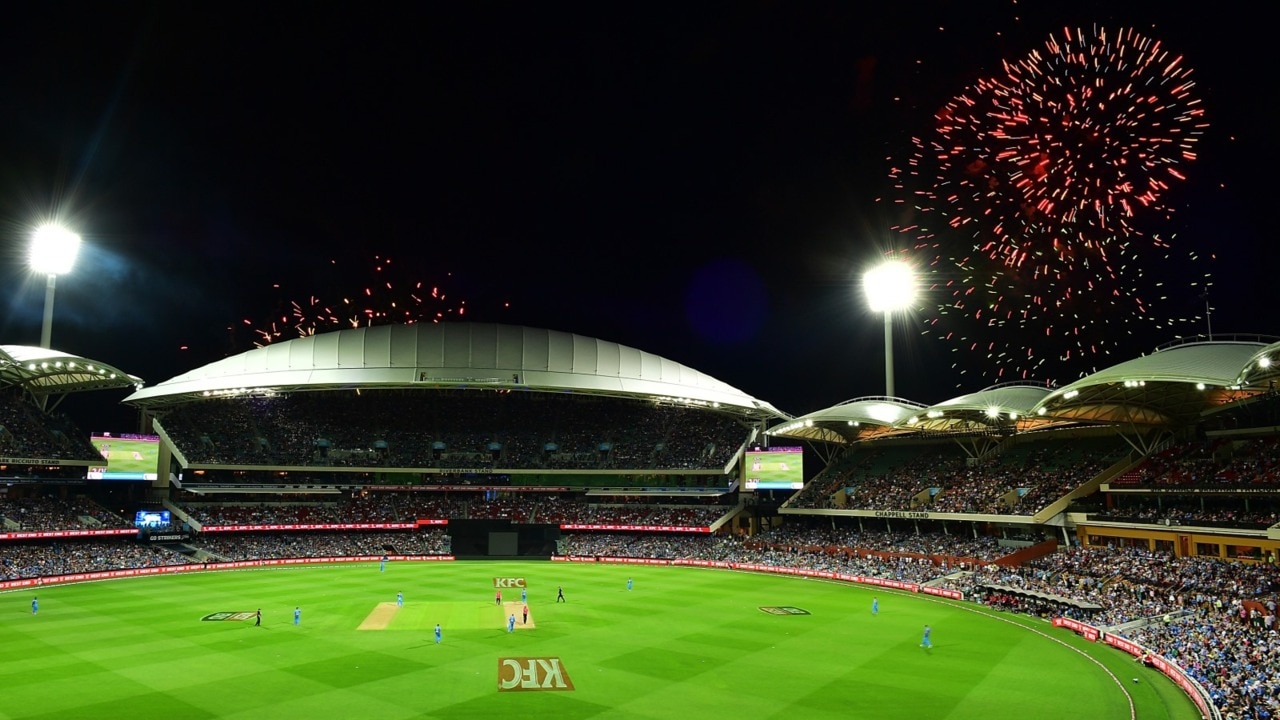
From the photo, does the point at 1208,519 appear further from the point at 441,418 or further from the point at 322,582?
the point at 441,418

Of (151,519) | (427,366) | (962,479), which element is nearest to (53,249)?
(151,519)

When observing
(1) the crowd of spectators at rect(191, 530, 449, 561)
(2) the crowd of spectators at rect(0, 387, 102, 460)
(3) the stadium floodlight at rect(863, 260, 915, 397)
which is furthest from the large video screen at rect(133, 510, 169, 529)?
(3) the stadium floodlight at rect(863, 260, 915, 397)

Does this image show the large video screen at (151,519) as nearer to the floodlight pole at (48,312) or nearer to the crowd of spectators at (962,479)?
the floodlight pole at (48,312)

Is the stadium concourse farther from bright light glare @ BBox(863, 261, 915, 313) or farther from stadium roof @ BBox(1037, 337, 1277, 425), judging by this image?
bright light glare @ BBox(863, 261, 915, 313)

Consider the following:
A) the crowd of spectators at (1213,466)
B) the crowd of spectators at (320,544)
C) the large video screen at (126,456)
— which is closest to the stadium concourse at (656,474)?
the crowd of spectators at (1213,466)

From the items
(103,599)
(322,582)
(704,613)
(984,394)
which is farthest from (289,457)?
(984,394)

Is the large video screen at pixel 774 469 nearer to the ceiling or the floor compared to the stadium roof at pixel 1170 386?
nearer to the floor
